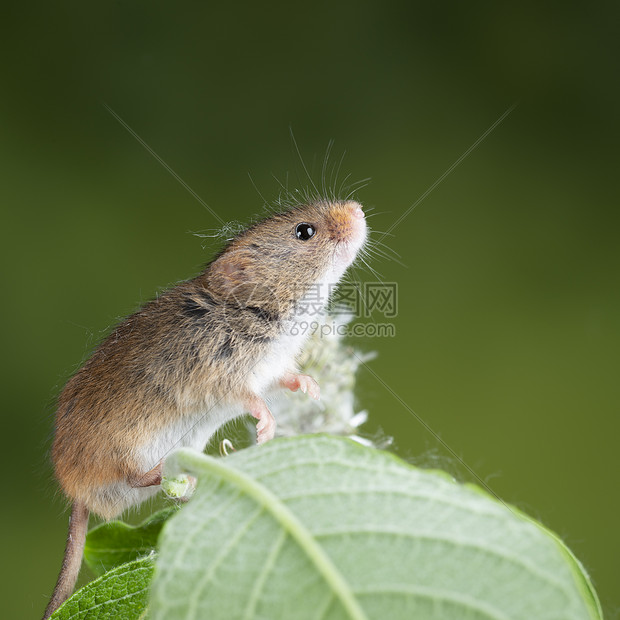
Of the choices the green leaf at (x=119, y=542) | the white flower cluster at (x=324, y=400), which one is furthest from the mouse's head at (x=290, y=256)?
the green leaf at (x=119, y=542)

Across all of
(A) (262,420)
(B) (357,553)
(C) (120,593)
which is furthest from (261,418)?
(B) (357,553)

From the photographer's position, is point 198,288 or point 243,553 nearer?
point 243,553

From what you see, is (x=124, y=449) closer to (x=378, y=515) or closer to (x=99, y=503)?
(x=99, y=503)

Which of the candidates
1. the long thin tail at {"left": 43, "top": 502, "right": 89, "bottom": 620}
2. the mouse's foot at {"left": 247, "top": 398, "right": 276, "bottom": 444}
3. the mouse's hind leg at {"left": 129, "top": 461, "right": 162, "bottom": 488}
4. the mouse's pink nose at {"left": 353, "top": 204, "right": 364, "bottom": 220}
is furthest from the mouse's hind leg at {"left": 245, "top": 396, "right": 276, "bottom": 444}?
the mouse's pink nose at {"left": 353, "top": 204, "right": 364, "bottom": 220}

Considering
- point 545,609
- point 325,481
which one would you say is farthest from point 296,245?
point 545,609

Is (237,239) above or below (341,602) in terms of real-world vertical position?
above

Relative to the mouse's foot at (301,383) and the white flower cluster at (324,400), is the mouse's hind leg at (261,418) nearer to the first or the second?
the mouse's foot at (301,383)
